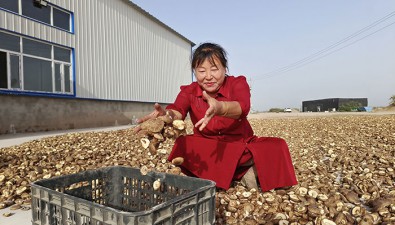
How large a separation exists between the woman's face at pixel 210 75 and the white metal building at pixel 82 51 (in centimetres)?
985

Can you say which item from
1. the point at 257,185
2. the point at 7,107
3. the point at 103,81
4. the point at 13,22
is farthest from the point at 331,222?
the point at 103,81

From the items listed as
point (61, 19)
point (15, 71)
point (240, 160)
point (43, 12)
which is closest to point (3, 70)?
point (15, 71)

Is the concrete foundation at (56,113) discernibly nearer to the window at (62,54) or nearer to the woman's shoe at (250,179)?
the window at (62,54)

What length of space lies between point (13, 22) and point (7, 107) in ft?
10.7

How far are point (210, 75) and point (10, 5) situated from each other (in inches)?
431

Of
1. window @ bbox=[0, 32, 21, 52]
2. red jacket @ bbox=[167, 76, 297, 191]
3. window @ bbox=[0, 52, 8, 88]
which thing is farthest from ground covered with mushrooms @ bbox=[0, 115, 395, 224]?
window @ bbox=[0, 32, 21, 52]

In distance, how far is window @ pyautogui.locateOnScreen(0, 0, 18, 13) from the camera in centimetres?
961

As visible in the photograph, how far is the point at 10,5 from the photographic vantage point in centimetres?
988

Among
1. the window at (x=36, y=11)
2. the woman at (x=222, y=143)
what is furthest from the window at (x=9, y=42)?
the woman at (x=222, y=143)

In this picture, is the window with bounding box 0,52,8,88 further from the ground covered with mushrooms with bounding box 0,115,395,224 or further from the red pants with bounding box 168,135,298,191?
the red pants with bounding box 168,135,298,191

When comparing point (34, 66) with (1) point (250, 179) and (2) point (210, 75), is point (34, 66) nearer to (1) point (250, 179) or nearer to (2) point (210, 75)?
(2) point (210, 75)

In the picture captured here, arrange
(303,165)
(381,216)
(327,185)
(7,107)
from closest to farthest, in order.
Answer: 1. (381,216)
2. (327,185)
3. (303,165)
4. (7,107)

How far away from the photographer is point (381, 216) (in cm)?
223

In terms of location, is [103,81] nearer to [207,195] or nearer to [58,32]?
[58,32]
